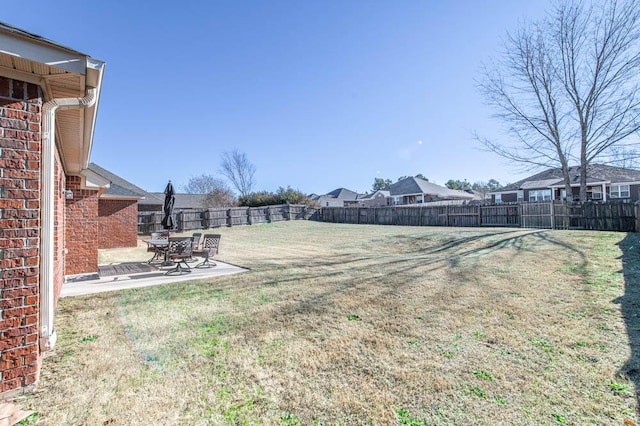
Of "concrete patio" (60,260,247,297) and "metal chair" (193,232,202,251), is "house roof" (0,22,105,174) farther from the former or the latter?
"metal chair" (193,232,202,251)

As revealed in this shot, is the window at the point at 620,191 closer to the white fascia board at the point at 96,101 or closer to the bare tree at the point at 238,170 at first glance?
the white fascia board at the point at 96,101

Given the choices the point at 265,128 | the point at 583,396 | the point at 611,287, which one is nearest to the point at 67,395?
the point at 583,396

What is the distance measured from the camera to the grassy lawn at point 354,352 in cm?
253

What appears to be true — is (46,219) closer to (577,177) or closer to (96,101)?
(96,101)

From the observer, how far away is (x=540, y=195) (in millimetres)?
31297

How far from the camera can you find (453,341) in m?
3.83

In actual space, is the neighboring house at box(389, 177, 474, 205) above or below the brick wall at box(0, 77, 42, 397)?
above

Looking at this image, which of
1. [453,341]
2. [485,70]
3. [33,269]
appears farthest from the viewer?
[485,70]

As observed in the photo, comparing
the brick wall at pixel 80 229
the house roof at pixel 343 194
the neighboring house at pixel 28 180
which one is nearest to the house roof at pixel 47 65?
the neighboring house at pixel 28 180

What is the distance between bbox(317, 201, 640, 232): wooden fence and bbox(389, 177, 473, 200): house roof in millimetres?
15931

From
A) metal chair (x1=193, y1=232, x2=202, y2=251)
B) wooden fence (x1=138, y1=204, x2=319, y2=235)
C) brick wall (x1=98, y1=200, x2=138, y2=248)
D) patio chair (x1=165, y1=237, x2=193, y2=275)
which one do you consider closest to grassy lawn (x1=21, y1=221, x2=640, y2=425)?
patio chair (x1=165, y1=237, x2=193, y2=275)

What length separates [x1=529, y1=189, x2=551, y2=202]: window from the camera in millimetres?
30844

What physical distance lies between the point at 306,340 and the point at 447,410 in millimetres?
1830

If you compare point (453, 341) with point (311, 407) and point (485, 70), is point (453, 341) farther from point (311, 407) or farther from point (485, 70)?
point (485, 70)
